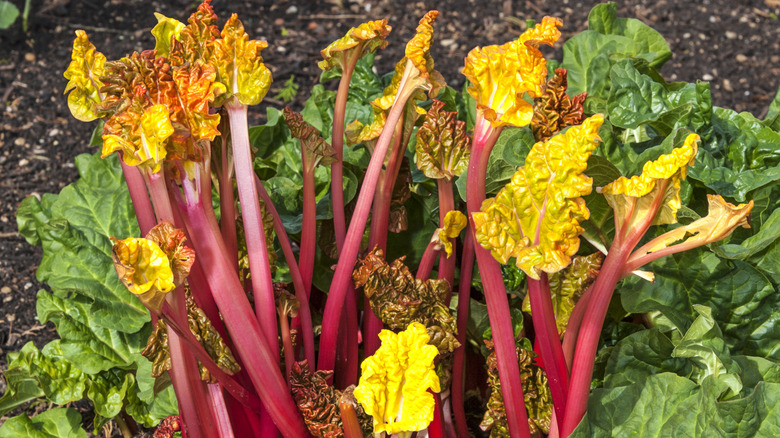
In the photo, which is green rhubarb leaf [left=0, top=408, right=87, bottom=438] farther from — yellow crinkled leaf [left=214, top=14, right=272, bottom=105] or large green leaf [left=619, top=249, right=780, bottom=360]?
large green leaf [left=619, top=249, right=780, bottom=360]

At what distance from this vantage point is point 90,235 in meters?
2.30

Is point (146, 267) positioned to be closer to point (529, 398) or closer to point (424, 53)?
point (424, 53)

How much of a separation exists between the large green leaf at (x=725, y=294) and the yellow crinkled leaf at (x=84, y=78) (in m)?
1.27

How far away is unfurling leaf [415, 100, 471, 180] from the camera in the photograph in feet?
5.49

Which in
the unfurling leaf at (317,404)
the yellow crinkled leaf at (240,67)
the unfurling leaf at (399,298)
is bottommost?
the unfurling leaf at (317,404)

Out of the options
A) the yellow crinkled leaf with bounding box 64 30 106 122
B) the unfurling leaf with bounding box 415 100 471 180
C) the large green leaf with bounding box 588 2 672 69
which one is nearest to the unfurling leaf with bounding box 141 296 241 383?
the yellow crinkled leaf with bounding box 64 30 106 122

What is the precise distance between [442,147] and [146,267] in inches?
28.3

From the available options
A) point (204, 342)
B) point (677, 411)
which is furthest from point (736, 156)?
point (204, 342)

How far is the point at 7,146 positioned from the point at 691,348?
3.23m

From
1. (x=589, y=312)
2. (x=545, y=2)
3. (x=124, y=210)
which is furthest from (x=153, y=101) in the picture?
(x=545, y=2)

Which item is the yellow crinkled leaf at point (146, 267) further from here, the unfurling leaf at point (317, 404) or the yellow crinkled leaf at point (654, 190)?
the yellow crinkled leaf at point (654, 190)

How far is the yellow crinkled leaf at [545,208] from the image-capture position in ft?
4.27

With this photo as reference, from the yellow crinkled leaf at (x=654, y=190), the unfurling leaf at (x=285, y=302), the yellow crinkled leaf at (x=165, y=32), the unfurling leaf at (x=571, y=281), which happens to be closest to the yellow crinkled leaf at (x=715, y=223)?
the yellow crinkled leaf at (x=654, y=190)

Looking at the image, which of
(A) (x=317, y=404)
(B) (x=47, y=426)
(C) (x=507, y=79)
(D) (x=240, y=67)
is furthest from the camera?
(B) (x=47, y=426)
